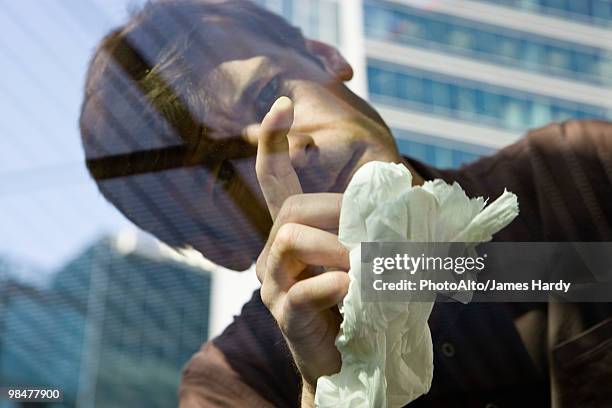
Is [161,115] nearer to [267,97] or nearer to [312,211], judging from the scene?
[267,97]

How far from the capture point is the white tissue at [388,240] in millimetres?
370

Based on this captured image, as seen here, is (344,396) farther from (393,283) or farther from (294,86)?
(294,86)

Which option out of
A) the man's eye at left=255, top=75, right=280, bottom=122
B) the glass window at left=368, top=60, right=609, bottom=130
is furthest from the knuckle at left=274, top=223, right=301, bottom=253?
the glass window at left=368, top=60, right=609, bottom=130

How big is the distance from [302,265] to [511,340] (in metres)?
0.21

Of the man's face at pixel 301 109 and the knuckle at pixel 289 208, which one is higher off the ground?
the man's face at pixel 301 109

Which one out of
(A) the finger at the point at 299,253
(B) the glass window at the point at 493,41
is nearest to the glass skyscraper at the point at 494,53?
(B) the glass window at the point at 493,41

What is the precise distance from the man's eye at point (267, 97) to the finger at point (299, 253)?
14 cm

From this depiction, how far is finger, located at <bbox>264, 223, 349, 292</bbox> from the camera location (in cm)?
39

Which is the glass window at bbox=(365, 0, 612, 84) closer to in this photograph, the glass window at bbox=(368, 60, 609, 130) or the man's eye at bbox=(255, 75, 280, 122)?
the glass window at bbox=(368, 60, 609, 130)

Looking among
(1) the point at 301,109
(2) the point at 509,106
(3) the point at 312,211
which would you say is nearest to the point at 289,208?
(3) the point at 312,211

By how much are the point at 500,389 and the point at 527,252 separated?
10 centimetres

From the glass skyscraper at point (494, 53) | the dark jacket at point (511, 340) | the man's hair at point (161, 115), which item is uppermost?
the glass skyscraper at point (494, 53)

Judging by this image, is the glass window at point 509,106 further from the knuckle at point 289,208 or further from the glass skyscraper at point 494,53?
the knuckle at point 289,208

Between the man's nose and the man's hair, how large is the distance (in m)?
0.07
